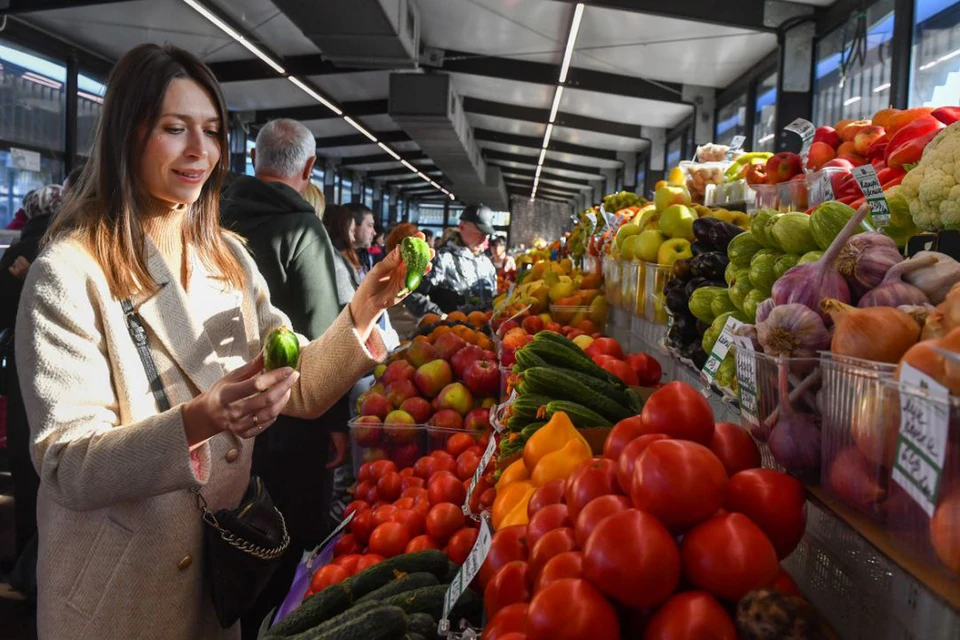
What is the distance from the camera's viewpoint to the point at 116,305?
1.65 m

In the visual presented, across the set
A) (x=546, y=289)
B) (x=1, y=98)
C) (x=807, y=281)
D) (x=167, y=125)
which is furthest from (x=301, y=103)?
(x=807, y=281)

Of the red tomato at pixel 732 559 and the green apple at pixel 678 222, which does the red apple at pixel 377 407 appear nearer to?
the green apple at pixel 678 222

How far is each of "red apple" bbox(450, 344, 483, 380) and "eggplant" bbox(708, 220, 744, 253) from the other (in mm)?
1244

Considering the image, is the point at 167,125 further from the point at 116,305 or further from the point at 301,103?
the point at 301,103

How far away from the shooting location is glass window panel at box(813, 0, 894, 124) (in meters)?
4.77

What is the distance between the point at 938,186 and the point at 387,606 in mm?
1204

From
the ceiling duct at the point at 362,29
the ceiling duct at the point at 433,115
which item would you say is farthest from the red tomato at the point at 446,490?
the ceiling duct at the point at 433,115

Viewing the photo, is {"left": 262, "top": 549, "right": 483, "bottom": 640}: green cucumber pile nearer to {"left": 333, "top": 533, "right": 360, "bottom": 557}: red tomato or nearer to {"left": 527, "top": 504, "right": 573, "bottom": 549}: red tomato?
{"left": 527, "top": 504, "right": 573, "bottom": 549}: red tomato

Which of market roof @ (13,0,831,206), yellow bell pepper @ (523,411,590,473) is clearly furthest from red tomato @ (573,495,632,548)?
market roof @ (13,0,831,206)

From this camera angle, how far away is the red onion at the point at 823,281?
46.2 inches

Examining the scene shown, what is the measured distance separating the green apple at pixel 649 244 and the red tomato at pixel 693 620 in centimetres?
221

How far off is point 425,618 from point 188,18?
8.11m

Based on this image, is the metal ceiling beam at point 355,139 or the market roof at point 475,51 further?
the metal ceiling beam at point 355,139

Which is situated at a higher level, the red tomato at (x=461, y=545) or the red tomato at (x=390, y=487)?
the red tomato at (x=461, y=545)
